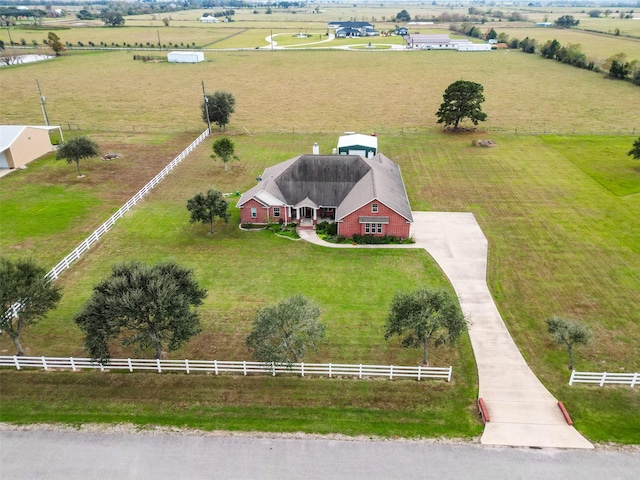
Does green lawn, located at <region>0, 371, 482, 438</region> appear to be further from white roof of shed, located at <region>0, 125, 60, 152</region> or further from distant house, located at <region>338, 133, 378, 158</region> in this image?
white roof of shed, located at <region>0, 125, 60, 152</region>

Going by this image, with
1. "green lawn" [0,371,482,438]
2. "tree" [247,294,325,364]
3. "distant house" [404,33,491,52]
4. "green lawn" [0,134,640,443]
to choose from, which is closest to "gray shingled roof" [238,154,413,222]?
"green lawn" [0,134,640,443]

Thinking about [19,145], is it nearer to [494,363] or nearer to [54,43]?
[494,363]

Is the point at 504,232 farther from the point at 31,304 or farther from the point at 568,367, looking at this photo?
the point at 31,304

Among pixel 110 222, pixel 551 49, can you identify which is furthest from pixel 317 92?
pixel 551 49

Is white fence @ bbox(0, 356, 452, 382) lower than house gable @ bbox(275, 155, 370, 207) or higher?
lower

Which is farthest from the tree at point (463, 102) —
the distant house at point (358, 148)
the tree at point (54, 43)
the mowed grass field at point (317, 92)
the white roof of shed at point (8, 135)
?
the tree at point (54, 43)

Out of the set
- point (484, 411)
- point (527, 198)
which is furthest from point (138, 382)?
point (527, 198)
